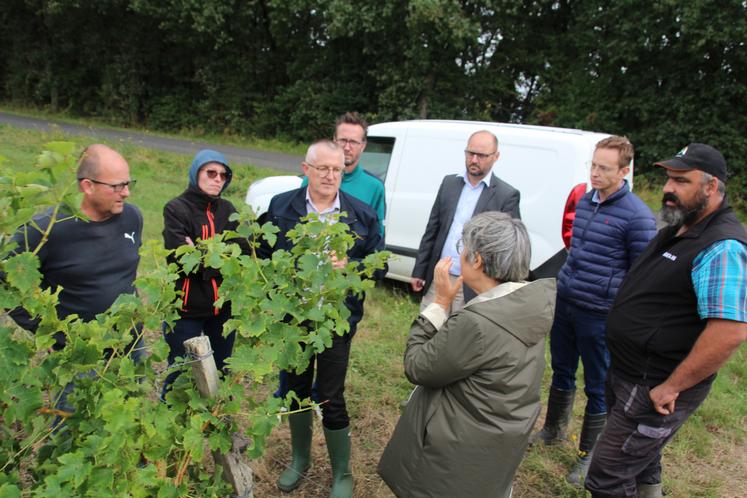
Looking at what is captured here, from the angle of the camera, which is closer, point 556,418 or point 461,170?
point 556,418

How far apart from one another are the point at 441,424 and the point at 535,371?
0.39 meters

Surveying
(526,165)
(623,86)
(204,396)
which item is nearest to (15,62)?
(623,86)

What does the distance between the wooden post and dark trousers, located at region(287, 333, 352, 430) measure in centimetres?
81

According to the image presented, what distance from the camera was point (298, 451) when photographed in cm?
297

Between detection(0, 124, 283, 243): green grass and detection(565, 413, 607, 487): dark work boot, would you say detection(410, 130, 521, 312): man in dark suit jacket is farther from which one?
detection(0, 124, 283, 243): green grass

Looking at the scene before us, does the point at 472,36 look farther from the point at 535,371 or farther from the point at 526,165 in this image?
the point at 535,371

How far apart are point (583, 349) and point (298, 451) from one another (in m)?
1.73

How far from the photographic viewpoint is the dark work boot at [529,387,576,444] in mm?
3453

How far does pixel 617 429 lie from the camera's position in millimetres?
2383

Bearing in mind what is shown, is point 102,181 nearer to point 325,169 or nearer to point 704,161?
point 325,169

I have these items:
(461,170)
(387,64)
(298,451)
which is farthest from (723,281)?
(387,64)

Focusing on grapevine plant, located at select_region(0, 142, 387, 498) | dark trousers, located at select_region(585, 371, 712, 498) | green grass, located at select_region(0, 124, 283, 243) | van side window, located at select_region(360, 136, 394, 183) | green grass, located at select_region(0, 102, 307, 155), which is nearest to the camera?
grapevine plant, located at select_region(0, 142, 387, 498)

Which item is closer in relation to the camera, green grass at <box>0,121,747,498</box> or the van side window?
green grass at <box>0,121,747,498</box>

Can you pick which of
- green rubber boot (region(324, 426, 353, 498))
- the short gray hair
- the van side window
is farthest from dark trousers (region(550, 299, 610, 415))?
the van side window
